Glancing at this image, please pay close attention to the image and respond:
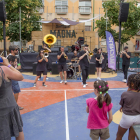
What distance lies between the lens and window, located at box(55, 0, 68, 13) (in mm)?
27728

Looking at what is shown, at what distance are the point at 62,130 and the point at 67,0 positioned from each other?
27198mm

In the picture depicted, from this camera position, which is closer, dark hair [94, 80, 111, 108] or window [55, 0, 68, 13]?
dark hair [94, 80, 111, 108]

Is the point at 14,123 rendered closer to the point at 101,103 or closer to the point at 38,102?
the point at 101,103

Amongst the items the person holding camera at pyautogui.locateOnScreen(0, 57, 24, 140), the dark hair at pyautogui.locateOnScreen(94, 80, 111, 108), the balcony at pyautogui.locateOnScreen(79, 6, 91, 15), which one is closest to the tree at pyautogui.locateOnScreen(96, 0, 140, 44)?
the balcony at pyautogui.locateOnScreen(79, 6, 91, 15)

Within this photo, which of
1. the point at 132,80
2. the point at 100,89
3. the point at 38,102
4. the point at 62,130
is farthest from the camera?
the point at 38,102

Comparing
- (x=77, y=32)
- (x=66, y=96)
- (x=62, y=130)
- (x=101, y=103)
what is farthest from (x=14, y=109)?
(x=77, y=32)

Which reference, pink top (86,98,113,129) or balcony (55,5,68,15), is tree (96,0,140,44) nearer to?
balcony (55,5,68,15)

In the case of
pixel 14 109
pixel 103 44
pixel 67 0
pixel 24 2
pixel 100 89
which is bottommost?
pixel 14 109

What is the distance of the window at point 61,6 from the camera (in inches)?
1092

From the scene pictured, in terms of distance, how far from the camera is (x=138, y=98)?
2.52 metres

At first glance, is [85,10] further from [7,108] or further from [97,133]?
[7,108]

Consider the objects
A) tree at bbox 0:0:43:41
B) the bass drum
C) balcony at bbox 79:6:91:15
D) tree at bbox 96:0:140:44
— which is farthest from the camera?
balcony at bbox 79:6:91:15

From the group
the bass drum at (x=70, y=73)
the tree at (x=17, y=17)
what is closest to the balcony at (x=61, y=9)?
the tree at (x=17, y=17)

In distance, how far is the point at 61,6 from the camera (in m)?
27.8
